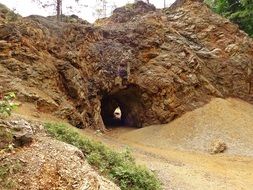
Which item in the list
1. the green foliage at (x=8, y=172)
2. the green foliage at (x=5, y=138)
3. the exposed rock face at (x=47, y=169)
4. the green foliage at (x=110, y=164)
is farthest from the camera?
the green foliage at (x=110, y=164)

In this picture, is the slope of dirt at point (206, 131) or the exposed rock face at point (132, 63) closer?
the exposed rock face at point (132, 63)

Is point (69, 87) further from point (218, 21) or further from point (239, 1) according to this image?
point (239, 1)

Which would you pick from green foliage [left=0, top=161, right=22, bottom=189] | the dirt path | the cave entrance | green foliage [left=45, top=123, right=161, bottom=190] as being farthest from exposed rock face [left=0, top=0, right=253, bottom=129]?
green foliage [left=0, top=161, right=22, bottom=189]

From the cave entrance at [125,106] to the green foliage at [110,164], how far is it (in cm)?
1225

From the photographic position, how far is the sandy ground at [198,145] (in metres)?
11.7

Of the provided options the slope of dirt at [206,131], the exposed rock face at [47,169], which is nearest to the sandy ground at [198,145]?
the slope of dirt at [206,131]

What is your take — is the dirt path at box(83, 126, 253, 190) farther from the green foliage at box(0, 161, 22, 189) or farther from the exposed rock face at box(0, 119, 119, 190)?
the green foliage at box(0, 161, 22, 189)

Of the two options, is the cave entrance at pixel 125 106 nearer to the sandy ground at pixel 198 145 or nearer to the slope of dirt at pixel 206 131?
the sandy ground at pixel 198 145

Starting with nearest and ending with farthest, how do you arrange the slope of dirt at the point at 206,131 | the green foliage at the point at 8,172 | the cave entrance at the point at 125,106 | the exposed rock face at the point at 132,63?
the green foliage at the point at 8,172 < the exposed rock face at the point at 132,63 < the slope of dirt at the point at 206,131 < the cave entrance at the point at 125,106

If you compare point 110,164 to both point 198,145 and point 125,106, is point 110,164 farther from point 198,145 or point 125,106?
point 125,106

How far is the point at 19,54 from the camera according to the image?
621 inches

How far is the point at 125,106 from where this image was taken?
23.2 meters

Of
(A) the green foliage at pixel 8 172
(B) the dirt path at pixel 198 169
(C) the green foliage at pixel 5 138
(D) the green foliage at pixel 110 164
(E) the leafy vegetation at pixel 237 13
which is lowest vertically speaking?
(B) the dirt path at pixel 198 169

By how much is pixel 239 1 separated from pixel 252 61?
16.4ft
